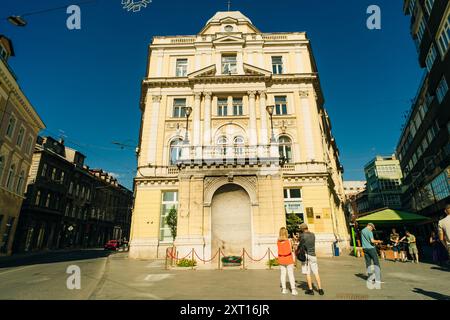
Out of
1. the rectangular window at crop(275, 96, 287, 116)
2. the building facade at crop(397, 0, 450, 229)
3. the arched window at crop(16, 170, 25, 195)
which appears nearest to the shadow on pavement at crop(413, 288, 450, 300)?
the building facade at crop(397, 0, 450, 229)

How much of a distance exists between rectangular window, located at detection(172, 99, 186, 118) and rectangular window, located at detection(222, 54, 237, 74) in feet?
18.7

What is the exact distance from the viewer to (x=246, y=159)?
16672 mm

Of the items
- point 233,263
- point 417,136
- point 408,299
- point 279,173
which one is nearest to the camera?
point 408,299

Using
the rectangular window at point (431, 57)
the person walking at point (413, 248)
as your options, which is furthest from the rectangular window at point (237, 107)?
the rectangular window at point (431, 57)

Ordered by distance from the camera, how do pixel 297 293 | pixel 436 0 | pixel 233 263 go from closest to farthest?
pixel 297 293
pixel 233 263
pixel 436 0

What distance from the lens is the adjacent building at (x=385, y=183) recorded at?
70625 millimetres

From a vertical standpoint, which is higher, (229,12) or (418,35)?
(229,12)

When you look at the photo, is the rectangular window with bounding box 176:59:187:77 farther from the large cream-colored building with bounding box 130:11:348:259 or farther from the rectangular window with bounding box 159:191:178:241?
the rectangular window with bounding box 159:191:178:241

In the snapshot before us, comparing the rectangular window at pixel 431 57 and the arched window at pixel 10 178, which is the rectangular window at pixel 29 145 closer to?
the arched window at pixel 10 178

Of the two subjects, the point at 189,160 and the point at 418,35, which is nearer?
the point at 189,160
